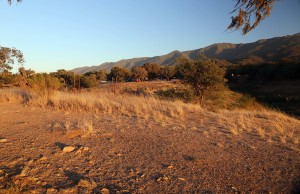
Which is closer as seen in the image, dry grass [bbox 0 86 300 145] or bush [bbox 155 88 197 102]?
dry grass [bbox 0 86 300 145]

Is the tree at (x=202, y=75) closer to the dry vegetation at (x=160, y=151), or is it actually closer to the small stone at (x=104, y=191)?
the dry vegetation at (x=160, y=151)

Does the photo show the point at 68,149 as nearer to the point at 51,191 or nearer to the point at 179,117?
the point at 51,191

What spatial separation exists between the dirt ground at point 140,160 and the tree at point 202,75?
960 cm

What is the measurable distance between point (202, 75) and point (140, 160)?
42.8 ft

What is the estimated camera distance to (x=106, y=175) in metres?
4.14

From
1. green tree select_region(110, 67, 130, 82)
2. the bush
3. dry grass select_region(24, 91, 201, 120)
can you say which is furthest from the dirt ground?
green tree select_region(110, 67, 130, 82)

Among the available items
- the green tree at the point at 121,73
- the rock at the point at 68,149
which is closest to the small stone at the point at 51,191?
the rock at the point at 68,149

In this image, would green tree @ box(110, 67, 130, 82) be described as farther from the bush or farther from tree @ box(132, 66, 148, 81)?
the bush

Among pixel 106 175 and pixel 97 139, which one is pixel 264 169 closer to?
pixel 106 175

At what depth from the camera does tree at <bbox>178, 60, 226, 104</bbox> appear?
1703 centimetres

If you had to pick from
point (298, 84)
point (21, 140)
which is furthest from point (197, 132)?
point (298, 84)

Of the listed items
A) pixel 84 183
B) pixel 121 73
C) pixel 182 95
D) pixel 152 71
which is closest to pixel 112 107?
pixel 84 183

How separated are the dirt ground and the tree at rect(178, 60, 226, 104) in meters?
9.60

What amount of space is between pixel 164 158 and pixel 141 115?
185 inches
